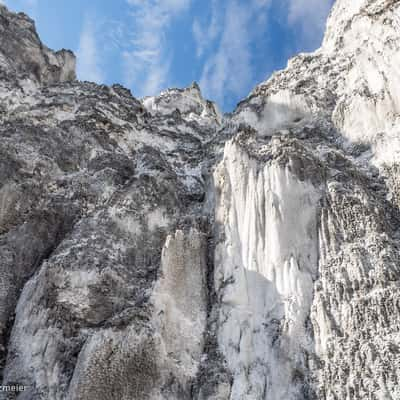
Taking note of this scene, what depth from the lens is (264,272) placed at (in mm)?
18047

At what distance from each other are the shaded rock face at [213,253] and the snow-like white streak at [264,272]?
5 cm

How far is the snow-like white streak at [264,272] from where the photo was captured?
50.8 ft

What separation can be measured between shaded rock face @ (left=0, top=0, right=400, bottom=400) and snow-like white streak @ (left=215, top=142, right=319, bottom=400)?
51mm

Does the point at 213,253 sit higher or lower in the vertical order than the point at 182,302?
higher

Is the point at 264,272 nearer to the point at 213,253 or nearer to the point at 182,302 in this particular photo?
the point at 213,253

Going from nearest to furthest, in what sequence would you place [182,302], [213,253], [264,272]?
[264,272] < [182,302] < [213,253]

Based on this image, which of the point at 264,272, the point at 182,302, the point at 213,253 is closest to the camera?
the point at 264,272

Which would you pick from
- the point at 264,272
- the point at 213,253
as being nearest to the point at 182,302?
the point at 213,253

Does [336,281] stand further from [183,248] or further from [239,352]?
[183,248]

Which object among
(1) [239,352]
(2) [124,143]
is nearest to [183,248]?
(1) [239,352]

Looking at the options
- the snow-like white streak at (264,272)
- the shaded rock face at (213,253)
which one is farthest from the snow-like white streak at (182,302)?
the snow-like white streak at (264,272)

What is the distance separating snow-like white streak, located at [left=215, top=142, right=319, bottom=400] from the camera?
15.5 metres

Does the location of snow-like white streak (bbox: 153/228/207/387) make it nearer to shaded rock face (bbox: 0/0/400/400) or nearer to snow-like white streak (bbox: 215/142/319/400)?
shaded rock face (bbox: 0/0/400/400)

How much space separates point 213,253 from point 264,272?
2884mm
